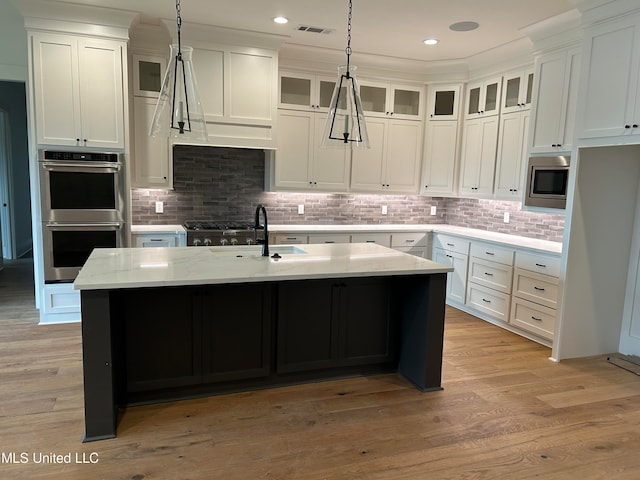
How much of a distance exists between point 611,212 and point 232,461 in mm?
3520

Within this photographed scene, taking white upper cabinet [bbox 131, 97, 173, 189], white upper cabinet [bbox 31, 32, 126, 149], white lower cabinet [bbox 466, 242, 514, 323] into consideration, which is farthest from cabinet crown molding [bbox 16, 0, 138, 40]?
white lower cabinet [bbox 466, 242, 514, 323]

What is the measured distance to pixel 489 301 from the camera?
485cm

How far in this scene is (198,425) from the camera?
2676 mm

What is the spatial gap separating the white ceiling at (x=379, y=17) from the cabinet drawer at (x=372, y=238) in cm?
210

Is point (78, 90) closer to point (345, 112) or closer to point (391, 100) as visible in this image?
point (345, 112)

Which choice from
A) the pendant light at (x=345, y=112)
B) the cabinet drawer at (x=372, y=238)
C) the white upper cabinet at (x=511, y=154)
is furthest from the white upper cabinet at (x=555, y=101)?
the pendant light at (x=345, y=112)

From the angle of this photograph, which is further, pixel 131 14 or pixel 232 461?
pixel 131 14

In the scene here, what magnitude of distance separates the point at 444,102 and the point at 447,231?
63.8 inches

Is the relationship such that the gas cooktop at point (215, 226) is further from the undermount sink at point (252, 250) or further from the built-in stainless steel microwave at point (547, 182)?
the built-in stainless steel microwave at point (547, 182)

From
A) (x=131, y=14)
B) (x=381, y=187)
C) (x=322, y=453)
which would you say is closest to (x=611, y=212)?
(x=381, y=187)

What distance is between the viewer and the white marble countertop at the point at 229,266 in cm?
251

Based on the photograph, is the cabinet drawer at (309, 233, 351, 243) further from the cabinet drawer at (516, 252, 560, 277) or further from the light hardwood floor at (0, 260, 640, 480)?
the light hardwood floor at (0, 260, 640, 480)

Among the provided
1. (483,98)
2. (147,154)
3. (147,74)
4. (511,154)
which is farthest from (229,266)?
(483,98)

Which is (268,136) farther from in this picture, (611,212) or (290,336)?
(611,212)
